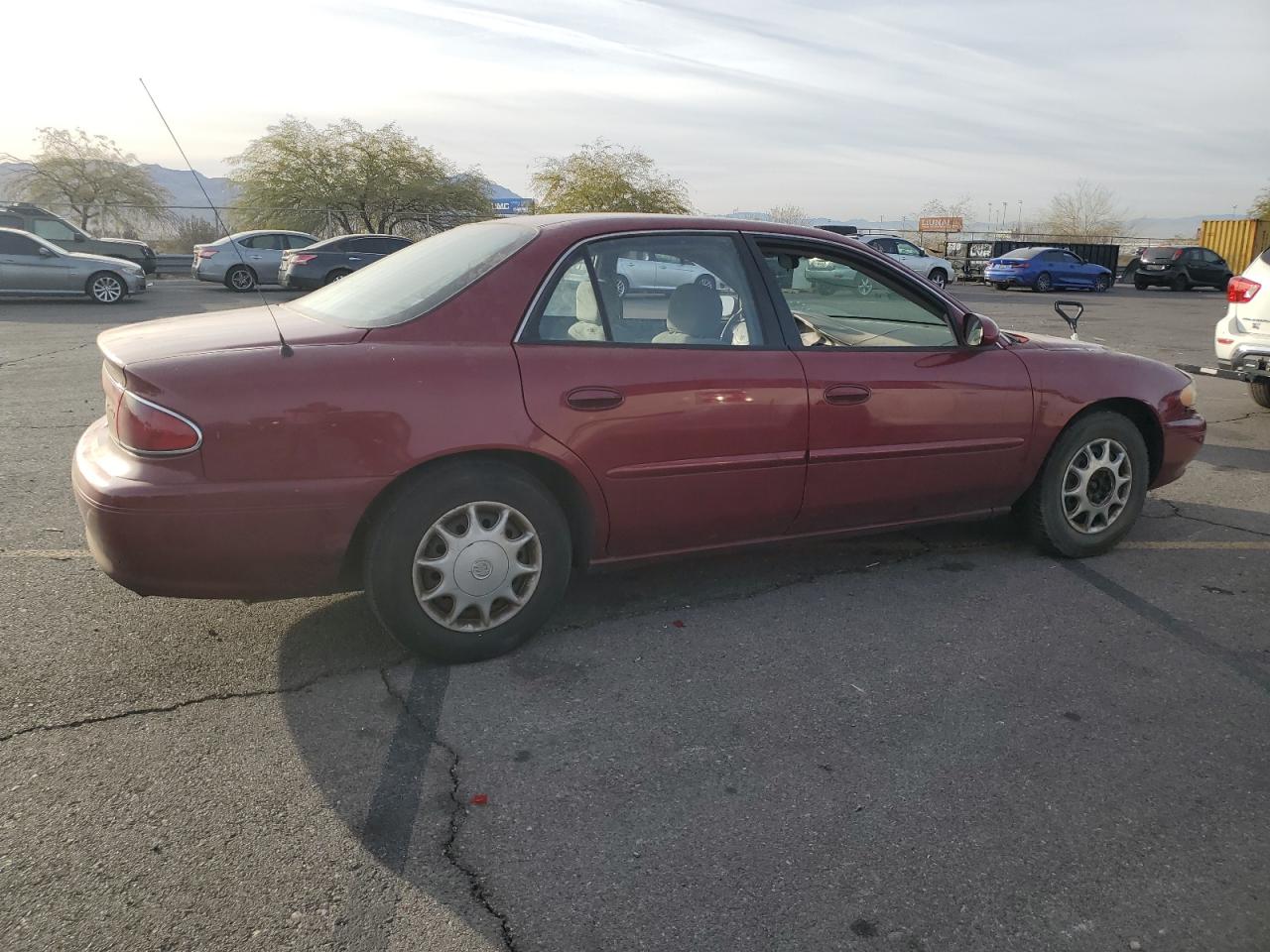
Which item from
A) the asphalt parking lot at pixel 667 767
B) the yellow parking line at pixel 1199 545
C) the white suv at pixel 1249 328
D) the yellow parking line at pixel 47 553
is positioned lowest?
the asphalt parking lot at pixel 667 767

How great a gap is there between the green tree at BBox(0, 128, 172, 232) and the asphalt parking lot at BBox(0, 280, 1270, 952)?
38.1 m

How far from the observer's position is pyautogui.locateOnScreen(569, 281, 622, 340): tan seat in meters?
3.57

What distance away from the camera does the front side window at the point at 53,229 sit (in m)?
20.3

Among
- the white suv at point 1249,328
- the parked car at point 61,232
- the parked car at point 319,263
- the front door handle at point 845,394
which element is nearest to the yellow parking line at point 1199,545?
the front door handle at point 845,394

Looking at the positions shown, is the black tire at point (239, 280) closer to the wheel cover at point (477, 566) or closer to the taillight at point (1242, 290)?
the taillight at point (1242, 290)

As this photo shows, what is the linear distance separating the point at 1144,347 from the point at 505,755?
14310 mm

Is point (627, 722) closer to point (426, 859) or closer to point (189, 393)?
point (426, 859)

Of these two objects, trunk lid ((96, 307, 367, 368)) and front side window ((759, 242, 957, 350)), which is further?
front side window ((759, 242, 957, 350))

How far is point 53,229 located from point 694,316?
2139 centimetres

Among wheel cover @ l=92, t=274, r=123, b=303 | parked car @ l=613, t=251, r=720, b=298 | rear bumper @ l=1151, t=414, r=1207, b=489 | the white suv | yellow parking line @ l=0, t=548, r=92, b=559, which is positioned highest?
parked car @ l=613, t=251, r=720, b=298

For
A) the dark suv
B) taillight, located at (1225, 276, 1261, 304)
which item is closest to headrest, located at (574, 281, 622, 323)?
taillight, located at (1225, 276, 1261, 304)

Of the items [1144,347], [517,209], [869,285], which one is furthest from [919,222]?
[869,285]

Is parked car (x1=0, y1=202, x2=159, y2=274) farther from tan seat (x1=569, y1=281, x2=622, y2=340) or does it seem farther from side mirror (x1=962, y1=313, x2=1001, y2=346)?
side mirror (x1=962, y1=313, x2=1001, y2=346)

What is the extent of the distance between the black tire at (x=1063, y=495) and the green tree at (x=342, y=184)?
2973cm
